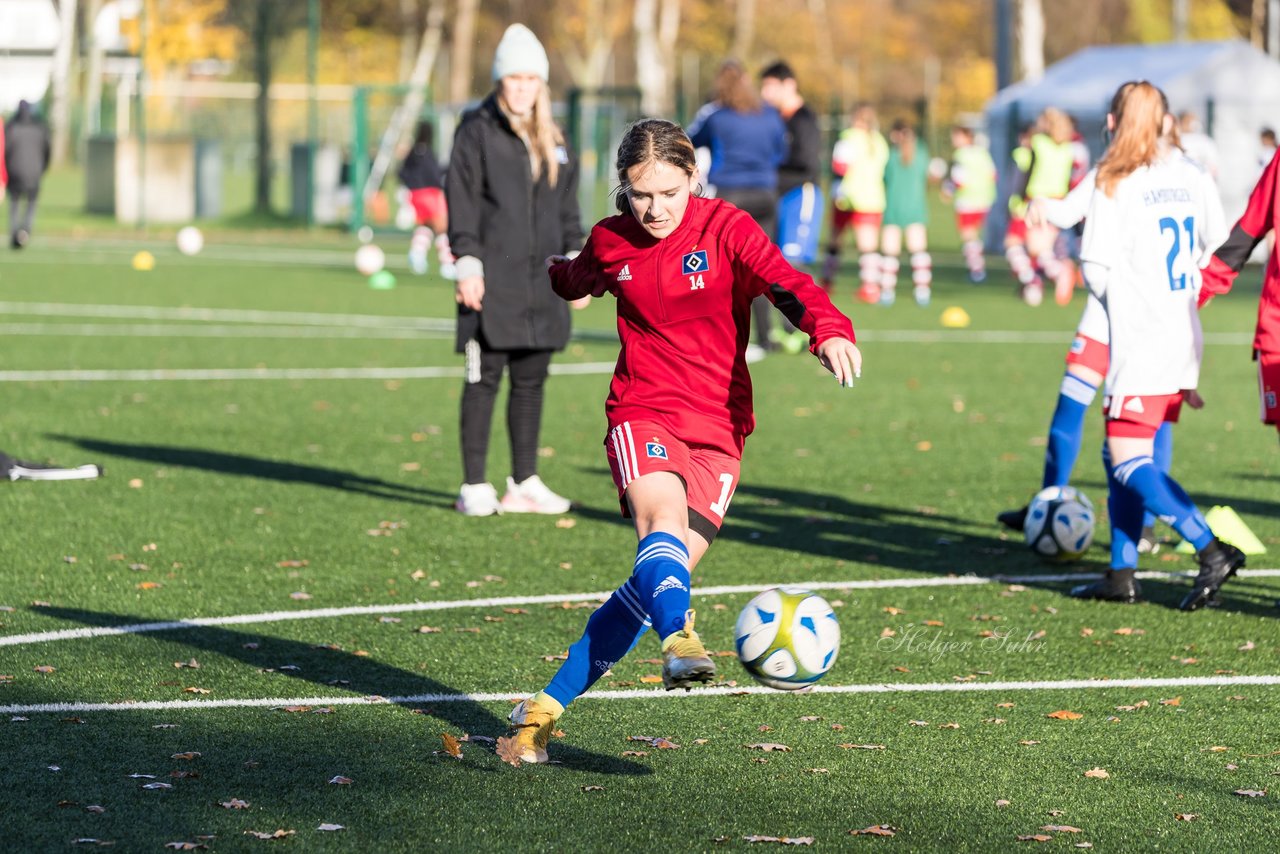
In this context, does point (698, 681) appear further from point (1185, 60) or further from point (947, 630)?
point (1185, 60)

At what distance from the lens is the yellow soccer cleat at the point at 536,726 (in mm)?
5145

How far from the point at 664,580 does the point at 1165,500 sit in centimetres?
318

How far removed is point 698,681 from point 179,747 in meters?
1.65

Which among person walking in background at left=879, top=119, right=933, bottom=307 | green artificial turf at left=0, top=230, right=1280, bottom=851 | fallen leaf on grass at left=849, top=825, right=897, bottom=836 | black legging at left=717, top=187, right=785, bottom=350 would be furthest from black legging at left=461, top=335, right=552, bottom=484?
person walking in background at left=879, top=119, right=933, bottom=307

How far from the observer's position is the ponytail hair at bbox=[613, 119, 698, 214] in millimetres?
5027

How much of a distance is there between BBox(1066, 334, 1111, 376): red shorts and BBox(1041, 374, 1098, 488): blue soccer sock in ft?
0.31

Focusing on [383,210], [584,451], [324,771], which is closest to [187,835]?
[324,771]

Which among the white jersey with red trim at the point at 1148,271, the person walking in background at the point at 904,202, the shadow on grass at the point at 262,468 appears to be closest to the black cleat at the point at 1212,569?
the white jersey with red trim at the point at 1148,271

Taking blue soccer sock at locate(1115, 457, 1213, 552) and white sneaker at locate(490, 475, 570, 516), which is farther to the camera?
white sneaker at locate(490, 475, 570, 516)

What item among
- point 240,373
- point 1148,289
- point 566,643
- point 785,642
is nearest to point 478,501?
point 566,643

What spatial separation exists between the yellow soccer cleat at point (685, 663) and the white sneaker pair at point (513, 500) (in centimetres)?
483

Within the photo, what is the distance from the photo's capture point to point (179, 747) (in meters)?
5.32

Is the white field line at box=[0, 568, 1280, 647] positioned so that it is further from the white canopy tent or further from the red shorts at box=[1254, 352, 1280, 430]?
the white canopy tent

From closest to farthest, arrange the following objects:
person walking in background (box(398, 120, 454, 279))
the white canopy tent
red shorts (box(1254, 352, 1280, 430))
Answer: red shorts (box(1254, 352, 1280, 430)), person walking in background (box(398, 120, 454, 279)), the white canopy tent
